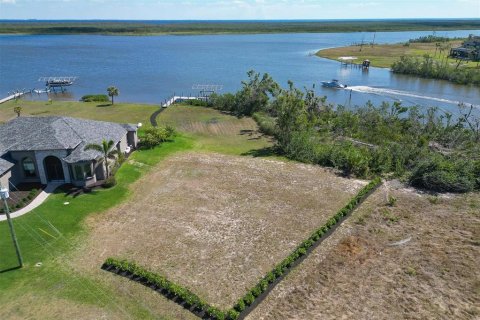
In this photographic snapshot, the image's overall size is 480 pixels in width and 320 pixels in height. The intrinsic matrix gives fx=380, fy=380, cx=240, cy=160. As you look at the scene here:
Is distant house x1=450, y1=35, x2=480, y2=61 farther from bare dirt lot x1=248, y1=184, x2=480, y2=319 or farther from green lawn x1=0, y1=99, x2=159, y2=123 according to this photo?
bare dirt lot x1=248, y1=184, x2=480, y2=319

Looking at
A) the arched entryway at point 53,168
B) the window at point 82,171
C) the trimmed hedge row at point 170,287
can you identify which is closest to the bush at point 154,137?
the window at point 82,171

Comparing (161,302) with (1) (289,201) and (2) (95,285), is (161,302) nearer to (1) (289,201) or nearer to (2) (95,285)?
(2) (95,285)

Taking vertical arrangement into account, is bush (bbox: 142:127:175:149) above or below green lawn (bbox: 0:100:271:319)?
above

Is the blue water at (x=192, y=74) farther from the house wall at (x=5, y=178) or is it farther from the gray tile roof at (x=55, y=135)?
the house wall at (x=5, y=178)

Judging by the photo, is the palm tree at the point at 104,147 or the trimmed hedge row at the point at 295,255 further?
the palm tree at the point at 104,147

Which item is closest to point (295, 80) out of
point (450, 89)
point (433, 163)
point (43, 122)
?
point (450, 89)

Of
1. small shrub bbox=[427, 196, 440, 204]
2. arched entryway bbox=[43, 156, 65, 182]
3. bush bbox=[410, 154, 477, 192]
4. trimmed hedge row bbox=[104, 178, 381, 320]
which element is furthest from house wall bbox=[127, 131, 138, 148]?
small shrub bbox=[427, 196, 440, 204]
